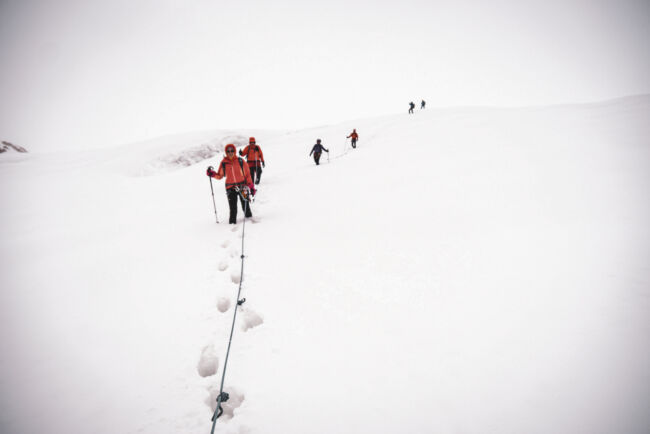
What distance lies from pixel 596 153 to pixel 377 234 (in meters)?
7.02

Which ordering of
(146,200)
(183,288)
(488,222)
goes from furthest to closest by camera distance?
(146,200)
(488,222)
(183,288)

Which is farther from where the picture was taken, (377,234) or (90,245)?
(90,245)

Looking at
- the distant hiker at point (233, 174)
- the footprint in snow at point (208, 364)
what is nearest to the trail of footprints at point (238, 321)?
the footprint in snow at point (208, 364)

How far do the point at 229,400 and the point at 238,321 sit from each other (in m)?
0.93

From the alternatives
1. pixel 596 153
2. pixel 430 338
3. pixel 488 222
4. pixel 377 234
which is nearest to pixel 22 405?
pixel 430 338

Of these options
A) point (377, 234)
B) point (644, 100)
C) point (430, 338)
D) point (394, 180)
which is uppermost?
point (644, 100)

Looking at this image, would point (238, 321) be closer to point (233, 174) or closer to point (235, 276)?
point (235, 276)

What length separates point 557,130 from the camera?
375 inches

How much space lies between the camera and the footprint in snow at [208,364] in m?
2.48

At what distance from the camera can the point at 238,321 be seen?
304 centimetres

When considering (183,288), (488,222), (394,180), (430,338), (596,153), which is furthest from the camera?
(394,180)

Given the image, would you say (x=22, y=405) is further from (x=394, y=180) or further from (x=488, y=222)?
(x=394, y=180)

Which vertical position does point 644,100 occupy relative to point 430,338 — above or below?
above

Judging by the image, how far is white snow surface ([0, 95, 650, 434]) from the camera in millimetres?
2021
